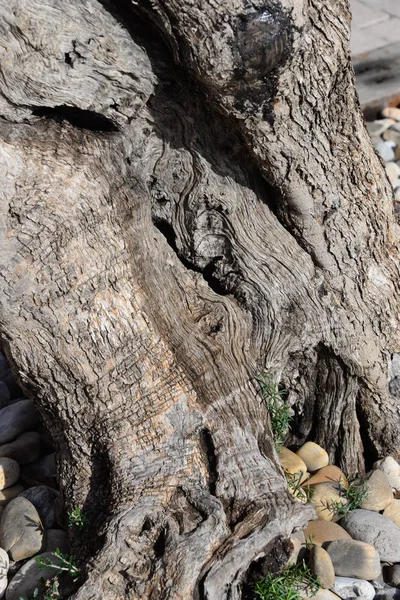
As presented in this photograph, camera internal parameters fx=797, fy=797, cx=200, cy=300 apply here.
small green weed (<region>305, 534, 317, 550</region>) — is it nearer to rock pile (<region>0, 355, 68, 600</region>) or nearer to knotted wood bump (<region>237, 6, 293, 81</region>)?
rock pile (<region>0, 355, 68, 600</region>)

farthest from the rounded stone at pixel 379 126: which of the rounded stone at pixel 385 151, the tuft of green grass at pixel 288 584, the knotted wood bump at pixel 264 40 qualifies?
the tuft of green grass at pixel 288 584

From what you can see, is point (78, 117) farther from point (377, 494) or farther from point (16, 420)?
point (377, 494)

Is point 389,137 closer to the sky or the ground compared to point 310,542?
closer to the sky

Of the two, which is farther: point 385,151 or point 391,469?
point 385,151

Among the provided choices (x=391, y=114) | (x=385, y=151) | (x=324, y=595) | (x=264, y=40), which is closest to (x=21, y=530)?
(x=324, y=595)

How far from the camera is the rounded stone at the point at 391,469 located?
340 centimetres

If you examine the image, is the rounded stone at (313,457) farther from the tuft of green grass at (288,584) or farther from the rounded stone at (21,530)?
the rounded stone at (21,530)

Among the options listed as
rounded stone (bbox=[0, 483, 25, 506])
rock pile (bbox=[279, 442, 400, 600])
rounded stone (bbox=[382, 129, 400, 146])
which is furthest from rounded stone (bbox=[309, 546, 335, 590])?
rounded stone (bbox=[382, 129, 400, 146])

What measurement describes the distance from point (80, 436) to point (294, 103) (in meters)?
1.37

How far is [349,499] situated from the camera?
10.6ft

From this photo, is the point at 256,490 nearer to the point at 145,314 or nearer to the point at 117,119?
the point at 145,314

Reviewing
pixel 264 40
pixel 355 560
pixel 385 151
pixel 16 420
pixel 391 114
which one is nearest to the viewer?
pixel 264 40

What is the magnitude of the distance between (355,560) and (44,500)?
1207 millimetres

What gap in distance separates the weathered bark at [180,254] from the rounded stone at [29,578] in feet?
0.69
